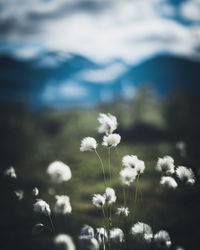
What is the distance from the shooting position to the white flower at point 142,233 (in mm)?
1975

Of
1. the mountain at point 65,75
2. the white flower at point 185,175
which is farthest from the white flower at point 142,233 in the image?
the mountain at point 65,75

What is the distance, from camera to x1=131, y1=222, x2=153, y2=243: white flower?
1975 mm

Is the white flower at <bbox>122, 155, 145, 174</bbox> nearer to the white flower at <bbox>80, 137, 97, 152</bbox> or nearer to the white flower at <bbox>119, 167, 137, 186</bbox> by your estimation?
the white flower at <bbox>119, 167, 137, 186</bbox>

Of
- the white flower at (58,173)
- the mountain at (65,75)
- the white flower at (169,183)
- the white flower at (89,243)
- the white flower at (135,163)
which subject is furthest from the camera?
the mountain at (65,75)

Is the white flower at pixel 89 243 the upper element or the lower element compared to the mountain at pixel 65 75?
lower

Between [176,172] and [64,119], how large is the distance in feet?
93.9

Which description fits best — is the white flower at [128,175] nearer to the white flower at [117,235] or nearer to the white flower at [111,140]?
the white flower at [111,140]

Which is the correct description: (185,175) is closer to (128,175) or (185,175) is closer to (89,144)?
(128,175)

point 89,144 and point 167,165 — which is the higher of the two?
point 89,144

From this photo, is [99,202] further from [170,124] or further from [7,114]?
[170,124]

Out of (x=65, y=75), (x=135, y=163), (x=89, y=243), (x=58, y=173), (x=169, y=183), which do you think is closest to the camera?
(x=89, y=243)

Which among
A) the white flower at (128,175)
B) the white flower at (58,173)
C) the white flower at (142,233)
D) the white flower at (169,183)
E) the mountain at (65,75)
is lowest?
the white flower at (142,233)

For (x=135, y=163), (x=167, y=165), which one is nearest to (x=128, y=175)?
(x=135, y=163)

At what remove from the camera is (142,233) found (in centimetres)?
200
